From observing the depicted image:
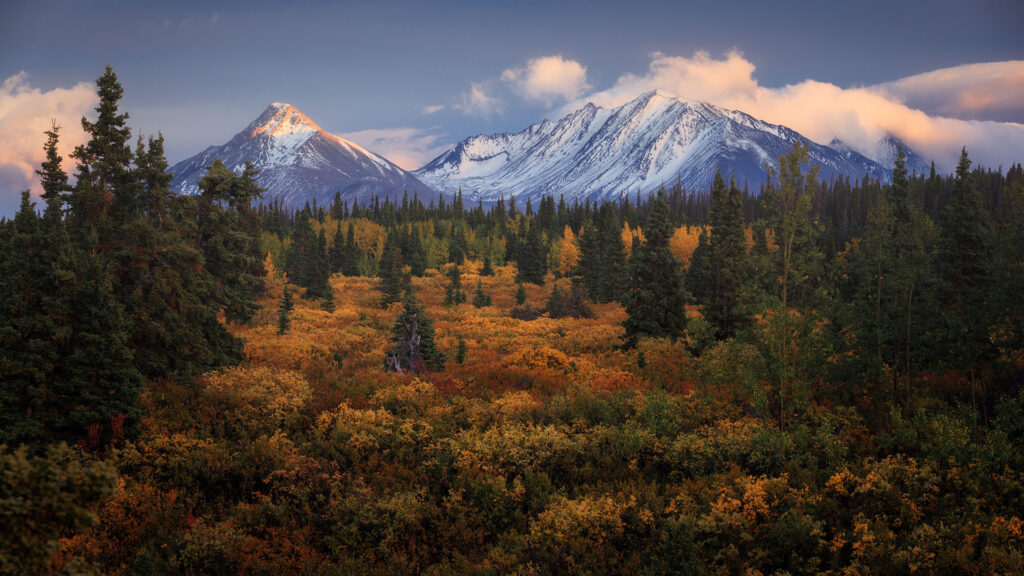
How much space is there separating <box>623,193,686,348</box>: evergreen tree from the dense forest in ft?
12.0

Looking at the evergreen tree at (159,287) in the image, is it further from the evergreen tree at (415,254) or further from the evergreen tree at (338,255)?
the evergreen tree at (338,255)

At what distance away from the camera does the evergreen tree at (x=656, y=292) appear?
97.9 feet

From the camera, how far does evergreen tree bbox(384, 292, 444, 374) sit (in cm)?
2530

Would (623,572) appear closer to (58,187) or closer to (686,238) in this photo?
(58,187)

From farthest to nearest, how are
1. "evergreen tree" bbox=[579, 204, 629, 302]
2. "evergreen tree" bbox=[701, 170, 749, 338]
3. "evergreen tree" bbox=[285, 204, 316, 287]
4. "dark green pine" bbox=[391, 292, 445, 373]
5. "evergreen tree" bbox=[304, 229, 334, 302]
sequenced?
"evergreen tree" bbox=[285, 204, 316, 287] → "evergreen tree" bbox=[579, 204, 629, 302] → "evergreen tree" bbox=[304, 229, 334, 302] → "evergreen tree" bbox=[701, 170, 749, 338] → "dark green pine" bbox=[391, 292, 445, 373]

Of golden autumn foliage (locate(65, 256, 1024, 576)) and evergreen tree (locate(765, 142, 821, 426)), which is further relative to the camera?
evergreen tree (locate(765, 142, 821, 426))

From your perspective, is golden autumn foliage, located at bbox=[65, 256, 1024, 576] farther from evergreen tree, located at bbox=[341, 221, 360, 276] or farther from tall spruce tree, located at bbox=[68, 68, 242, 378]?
evergreen tree, located at bbox=[341, 221, 360, 276]

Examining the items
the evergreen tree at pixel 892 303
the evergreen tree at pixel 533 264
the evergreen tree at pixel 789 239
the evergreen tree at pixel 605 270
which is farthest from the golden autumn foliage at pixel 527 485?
the evergreen tree at pixel 533 264

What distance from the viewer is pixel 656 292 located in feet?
99.7

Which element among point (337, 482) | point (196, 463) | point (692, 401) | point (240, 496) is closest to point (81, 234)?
point (196, 463)

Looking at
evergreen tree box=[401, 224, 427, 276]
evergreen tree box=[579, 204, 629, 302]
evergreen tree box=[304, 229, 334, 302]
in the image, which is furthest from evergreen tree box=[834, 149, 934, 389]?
evergreen tree box=[401, 224, 427, 276]

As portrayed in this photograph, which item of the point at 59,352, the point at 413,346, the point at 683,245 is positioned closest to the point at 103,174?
Result: the point at 59,352

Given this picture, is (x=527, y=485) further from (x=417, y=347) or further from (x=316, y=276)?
(x=316, y=276)

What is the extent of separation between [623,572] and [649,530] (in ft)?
4.78
